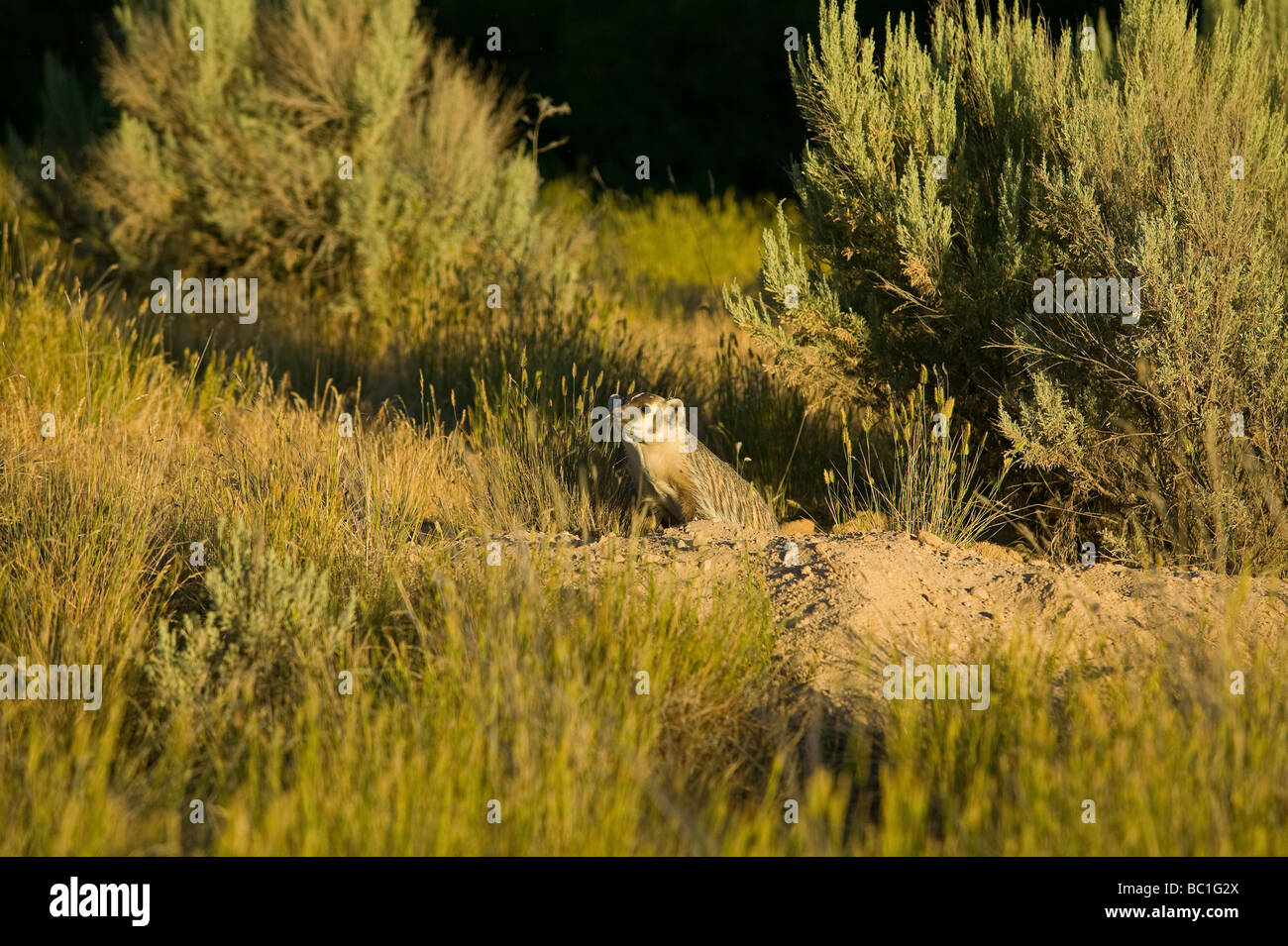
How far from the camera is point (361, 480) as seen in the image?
15.2ft

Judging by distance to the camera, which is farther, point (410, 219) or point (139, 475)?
point (410, 219)

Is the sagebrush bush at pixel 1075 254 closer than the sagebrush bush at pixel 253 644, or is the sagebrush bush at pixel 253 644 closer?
the sagebrush bush at pixel 253 644

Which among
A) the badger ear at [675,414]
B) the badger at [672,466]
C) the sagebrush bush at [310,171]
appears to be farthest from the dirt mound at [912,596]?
the sagebrush bush at [310,171]

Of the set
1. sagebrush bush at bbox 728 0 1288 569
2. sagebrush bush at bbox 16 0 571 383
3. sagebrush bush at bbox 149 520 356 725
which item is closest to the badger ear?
sagebrush bush at bbox 728 0 1288 569

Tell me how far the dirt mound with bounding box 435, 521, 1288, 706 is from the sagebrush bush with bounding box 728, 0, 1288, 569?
1.20 ft

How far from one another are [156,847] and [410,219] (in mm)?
6413

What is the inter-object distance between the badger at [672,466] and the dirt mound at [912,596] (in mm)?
522

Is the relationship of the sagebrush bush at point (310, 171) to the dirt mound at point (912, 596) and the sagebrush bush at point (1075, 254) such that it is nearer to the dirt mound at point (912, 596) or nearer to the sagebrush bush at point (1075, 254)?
the sagebrush bush at point (1075, 254)

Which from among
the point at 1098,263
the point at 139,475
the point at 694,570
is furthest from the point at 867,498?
the point at 139,475

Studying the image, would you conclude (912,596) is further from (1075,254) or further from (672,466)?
(1075,254)

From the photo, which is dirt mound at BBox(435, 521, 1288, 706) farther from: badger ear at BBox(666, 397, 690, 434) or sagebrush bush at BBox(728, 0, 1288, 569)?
badger ear at BBox(666, 397, 690, 434)

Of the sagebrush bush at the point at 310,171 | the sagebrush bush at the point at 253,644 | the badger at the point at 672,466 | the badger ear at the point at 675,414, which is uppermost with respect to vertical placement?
the sagebrush bush at the point at 310,171

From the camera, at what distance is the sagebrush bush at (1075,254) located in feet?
14.9

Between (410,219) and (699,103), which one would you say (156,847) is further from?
(699,103)
